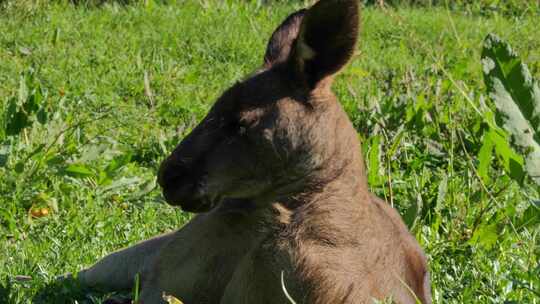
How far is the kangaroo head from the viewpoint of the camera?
3.33m

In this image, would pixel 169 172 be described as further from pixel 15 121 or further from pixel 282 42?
pixel 15 121

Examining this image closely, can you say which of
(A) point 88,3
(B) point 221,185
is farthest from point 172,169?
(A) point 88,3

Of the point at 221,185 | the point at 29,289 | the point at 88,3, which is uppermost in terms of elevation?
the point at 221,185

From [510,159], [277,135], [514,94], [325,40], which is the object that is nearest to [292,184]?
[277,135]

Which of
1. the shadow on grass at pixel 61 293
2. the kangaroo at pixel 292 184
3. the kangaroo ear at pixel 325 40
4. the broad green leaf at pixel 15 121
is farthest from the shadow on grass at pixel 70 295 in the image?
the broad green leaf at pixel 15 121

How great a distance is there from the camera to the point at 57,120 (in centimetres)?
627

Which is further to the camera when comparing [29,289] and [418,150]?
[418,150]

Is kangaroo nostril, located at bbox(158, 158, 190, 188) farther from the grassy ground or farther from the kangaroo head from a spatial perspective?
the grassy ground

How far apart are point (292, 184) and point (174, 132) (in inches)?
135

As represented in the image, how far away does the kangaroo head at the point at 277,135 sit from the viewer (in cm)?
333

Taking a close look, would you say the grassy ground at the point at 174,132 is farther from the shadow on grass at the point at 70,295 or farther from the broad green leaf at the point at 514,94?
the broad green leaf at the point at 514,94

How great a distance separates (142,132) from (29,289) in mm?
2636

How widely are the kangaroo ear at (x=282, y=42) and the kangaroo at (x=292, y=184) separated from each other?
4.1 inches

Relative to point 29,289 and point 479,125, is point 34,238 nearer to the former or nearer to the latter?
point 29,289
